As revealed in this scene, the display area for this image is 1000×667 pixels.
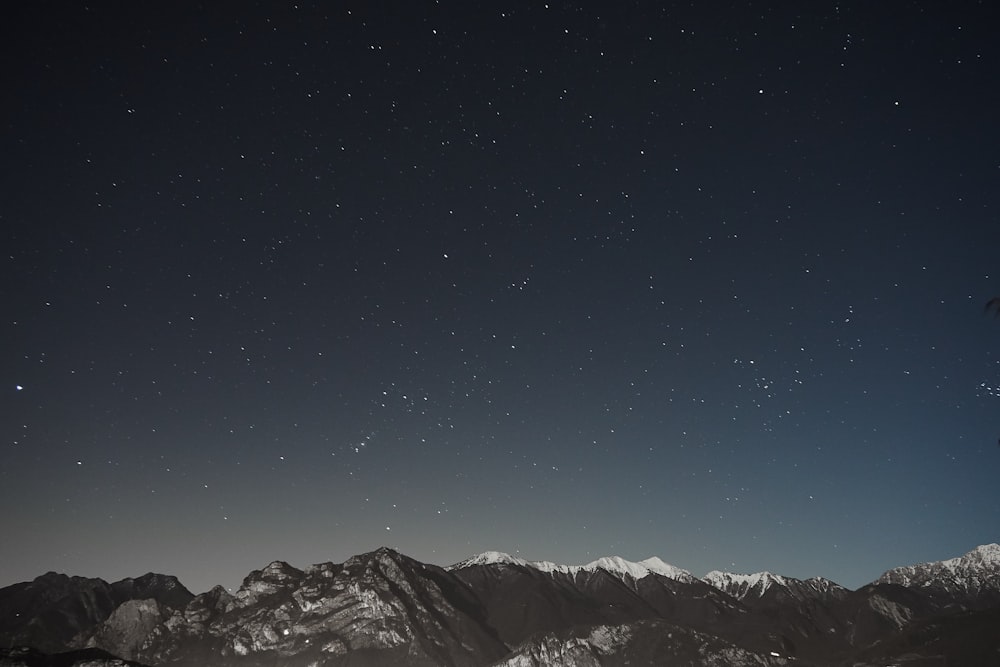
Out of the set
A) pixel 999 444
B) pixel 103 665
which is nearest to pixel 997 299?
pixel 999 444

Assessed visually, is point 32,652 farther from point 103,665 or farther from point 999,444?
point 999,444

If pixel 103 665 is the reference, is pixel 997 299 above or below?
above

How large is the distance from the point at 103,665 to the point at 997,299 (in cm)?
21424

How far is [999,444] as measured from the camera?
121 feet

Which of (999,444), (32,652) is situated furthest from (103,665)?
(999,444)

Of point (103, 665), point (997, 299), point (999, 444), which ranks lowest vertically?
point (103, 665)

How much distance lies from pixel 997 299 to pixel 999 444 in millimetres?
8907

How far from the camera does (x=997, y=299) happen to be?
36.0 metres

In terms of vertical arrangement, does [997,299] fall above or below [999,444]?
above

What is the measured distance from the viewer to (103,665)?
16800cm

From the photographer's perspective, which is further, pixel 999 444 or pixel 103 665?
pixel 103 665

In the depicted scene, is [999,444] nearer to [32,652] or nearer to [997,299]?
[997,299]

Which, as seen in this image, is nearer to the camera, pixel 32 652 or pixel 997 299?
pixel 997 299

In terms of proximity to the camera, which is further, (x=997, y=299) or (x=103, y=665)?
(x=103, y=665)
